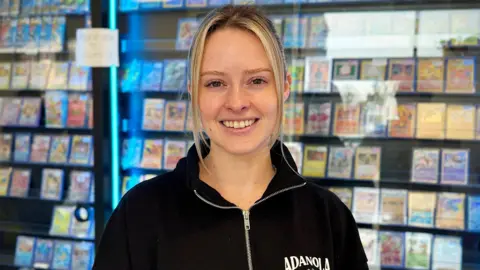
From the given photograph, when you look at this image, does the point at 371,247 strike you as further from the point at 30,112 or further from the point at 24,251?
the point at 30,112

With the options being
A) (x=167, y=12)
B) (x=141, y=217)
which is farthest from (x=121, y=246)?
(x=167, y=12)

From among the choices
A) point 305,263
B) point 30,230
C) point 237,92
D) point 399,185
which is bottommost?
point 30,230

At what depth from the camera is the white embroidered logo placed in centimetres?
101

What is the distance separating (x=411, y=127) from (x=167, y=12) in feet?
6.55

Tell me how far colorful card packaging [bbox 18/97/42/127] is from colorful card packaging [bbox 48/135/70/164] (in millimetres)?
206

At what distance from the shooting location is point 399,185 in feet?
9.11

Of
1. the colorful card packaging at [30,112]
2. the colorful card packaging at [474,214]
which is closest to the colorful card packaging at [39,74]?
the colorful card packaging at [30,112]

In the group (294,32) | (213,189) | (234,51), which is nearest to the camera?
(234,51)

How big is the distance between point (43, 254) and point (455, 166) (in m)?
3.03

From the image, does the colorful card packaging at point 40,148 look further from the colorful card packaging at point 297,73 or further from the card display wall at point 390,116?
the colorful card packaging at point 297,73

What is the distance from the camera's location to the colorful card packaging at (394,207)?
2727 mm

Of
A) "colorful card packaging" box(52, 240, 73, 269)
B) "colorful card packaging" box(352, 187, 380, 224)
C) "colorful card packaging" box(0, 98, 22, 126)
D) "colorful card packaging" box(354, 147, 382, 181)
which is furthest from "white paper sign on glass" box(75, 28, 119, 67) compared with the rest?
"colorful card packaging" box(352, 187, 380, 224)

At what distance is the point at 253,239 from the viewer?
40.4 inches

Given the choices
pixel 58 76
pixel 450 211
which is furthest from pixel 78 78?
pixel 450 211
